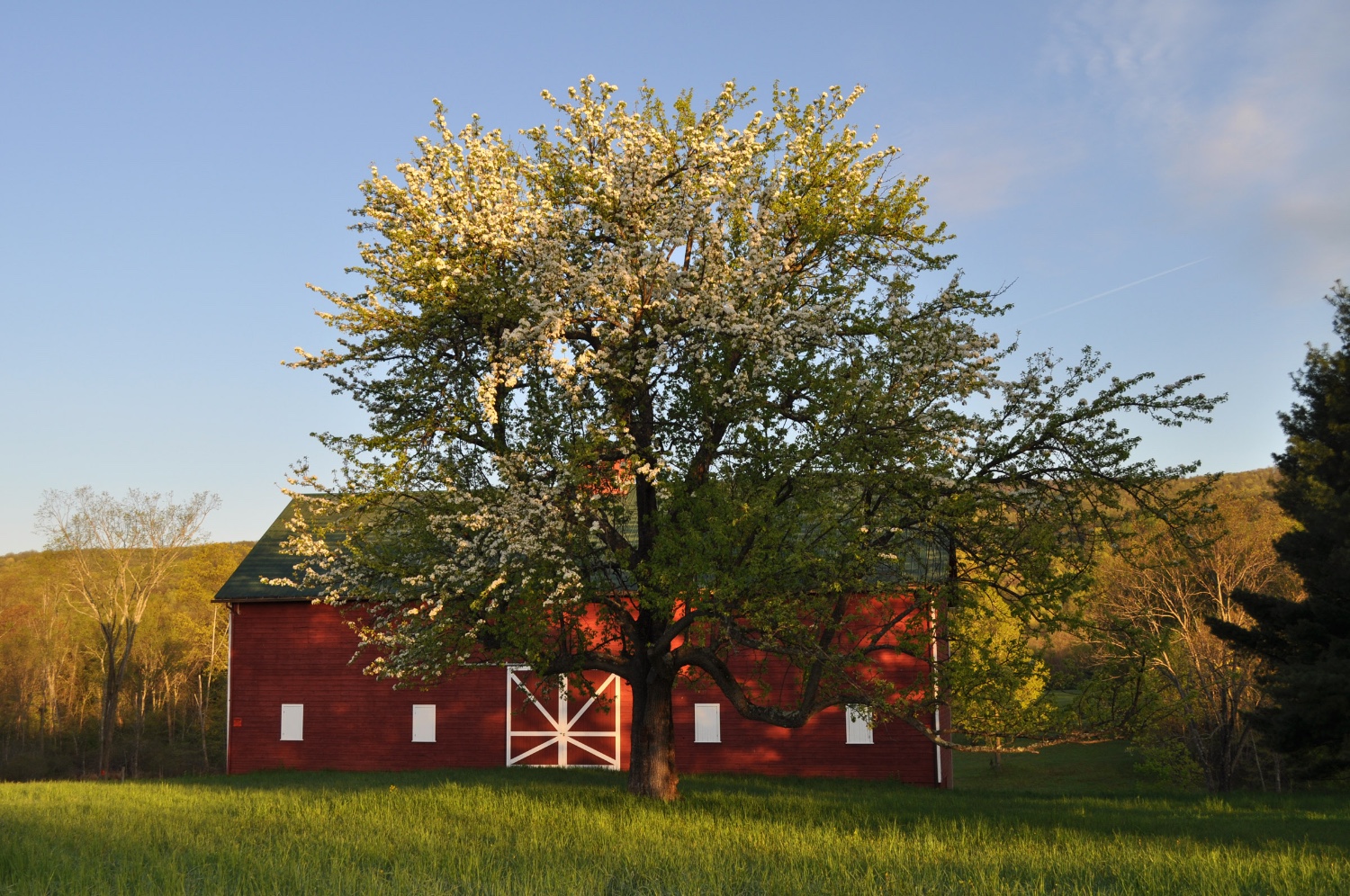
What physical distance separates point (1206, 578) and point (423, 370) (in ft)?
105

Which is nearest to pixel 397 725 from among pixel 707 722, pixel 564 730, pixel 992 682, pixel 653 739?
pixel 564 730

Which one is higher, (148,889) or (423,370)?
(423,370)

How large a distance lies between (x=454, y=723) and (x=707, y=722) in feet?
24.4

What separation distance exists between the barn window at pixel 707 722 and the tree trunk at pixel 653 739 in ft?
33.1

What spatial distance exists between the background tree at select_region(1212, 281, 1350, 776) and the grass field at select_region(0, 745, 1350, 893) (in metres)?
3.39

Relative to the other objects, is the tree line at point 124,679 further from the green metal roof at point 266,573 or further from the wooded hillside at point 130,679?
the green metal roof at point 266,573

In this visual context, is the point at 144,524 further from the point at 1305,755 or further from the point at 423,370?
the point at 1305,755

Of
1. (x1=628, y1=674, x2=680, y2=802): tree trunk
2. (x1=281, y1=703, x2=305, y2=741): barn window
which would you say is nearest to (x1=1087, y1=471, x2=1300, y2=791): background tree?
(x1=628, y1=674, x2=680, y2=802): tree trunk

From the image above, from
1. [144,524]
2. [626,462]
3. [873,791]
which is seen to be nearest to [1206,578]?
[873,791]

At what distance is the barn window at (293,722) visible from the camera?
30203 millimetres

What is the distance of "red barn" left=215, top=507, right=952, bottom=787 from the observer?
28.5 meters

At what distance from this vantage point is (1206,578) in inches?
1495

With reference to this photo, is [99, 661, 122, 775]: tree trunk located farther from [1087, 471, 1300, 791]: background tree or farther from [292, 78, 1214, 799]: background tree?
[1087, 471, 1300, 791]: background tree

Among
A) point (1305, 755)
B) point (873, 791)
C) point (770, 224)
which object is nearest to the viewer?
point (770, 224)
